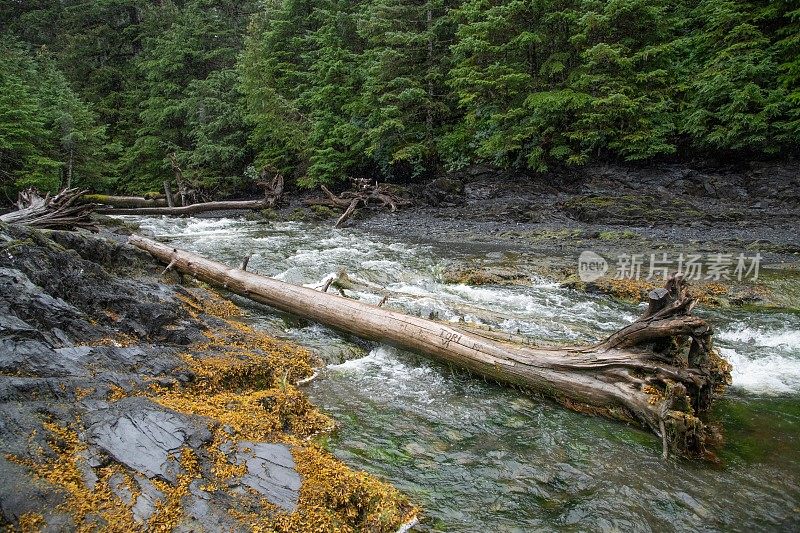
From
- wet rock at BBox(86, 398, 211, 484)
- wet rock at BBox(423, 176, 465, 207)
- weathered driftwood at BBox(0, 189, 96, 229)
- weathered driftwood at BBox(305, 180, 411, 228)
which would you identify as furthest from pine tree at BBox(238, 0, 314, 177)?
wet rock at BBox(86, 398, 211, 484)

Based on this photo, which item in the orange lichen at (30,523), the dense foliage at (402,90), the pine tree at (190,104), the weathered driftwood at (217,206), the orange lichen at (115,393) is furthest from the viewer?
the pine tree at (190,104)

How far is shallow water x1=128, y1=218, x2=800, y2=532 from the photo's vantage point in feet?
10.9

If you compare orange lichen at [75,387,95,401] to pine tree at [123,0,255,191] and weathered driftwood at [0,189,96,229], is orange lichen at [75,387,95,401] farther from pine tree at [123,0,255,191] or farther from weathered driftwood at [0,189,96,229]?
pine tree at [123,0,255,191]

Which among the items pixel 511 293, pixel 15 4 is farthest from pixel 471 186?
pixel 15 4

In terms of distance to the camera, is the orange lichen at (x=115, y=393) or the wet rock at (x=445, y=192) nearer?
the orange lichen at (x=115, y=393)

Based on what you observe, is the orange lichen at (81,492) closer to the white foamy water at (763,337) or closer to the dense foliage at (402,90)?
the white foamy water at (763,337)

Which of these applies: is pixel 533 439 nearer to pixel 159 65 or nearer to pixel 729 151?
pixel 729 151

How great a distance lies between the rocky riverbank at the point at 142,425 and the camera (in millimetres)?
2525

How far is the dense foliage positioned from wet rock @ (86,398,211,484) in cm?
1586

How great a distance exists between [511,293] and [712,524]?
6217mm

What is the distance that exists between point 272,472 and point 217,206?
21651 mm

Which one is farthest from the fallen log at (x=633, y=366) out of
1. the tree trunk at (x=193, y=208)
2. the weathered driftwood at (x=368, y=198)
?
the tree trunk at (x=193, y=208)

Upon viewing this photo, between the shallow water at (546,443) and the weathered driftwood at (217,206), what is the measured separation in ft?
51.9

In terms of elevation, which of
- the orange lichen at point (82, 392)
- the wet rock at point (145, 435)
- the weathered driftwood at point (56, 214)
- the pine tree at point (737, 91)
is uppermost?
the pine tree at point (737, 91)
